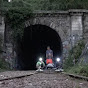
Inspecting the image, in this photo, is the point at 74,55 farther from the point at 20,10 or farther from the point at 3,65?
the point at 20,10

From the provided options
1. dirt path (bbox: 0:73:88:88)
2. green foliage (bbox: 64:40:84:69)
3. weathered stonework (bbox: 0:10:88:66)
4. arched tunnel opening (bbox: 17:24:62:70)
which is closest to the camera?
dirt path (bbox: 0:73:88:88)

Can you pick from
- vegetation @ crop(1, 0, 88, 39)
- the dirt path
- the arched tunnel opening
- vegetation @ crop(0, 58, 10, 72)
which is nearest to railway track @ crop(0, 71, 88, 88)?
the dirt path

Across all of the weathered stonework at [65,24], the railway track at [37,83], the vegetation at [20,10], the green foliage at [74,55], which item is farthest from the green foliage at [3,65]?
the railway track at [37,83]

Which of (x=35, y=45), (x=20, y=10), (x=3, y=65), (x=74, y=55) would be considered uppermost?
(x=20, y=10)

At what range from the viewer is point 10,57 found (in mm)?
13422

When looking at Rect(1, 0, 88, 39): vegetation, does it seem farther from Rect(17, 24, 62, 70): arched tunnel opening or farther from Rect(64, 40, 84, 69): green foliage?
Rect(17, 24, 62, 70): arched tunnel opening

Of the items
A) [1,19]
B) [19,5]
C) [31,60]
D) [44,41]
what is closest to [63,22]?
[19,5]

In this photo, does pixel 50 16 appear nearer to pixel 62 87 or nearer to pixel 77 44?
pixel 77 44

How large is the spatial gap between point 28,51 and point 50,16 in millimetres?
8988

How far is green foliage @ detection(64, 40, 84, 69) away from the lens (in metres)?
12.5

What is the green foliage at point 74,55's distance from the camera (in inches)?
491

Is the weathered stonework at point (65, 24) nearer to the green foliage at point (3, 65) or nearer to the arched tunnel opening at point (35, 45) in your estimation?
the green foliage at point (3, 65)

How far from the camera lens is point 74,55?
12562mm

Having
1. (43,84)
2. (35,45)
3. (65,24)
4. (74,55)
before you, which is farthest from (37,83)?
(35,45)
